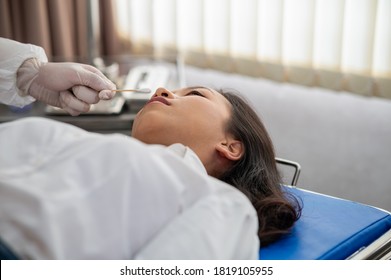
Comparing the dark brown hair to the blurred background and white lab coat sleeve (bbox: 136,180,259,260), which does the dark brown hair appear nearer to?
white lab coat sleeve (bbox: 136,180,259,260)

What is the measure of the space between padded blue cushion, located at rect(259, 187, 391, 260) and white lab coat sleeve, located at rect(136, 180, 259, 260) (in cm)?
22

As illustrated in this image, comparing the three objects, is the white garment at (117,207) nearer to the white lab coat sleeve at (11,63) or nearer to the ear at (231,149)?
the ear at (231,149)

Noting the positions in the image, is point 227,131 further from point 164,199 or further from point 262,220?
point 164,199

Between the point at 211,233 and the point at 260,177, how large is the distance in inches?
16.8

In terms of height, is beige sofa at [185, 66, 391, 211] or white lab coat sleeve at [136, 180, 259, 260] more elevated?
white lab coat sleeve at [136, 180, 259, 260]

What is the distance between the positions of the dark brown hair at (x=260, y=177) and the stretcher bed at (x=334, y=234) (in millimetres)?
39

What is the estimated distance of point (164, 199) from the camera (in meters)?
1.21

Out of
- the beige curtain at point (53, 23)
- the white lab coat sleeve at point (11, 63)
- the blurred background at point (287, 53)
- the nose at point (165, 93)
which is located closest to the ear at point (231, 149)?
the nose at point (165, 93)

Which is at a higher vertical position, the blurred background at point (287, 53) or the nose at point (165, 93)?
the nose at point (165, 93)

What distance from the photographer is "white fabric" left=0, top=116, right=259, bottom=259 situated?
3.82 ft

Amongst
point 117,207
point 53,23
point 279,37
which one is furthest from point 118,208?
point 53,23

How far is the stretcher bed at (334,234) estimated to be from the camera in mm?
1474

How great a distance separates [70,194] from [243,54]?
205 cm

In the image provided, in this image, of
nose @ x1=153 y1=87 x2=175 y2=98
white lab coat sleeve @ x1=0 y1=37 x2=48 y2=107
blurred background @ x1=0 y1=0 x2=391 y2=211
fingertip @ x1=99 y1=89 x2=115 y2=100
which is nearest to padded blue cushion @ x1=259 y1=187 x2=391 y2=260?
nose @ x1=153 y1=87 x2=175 y2=98
